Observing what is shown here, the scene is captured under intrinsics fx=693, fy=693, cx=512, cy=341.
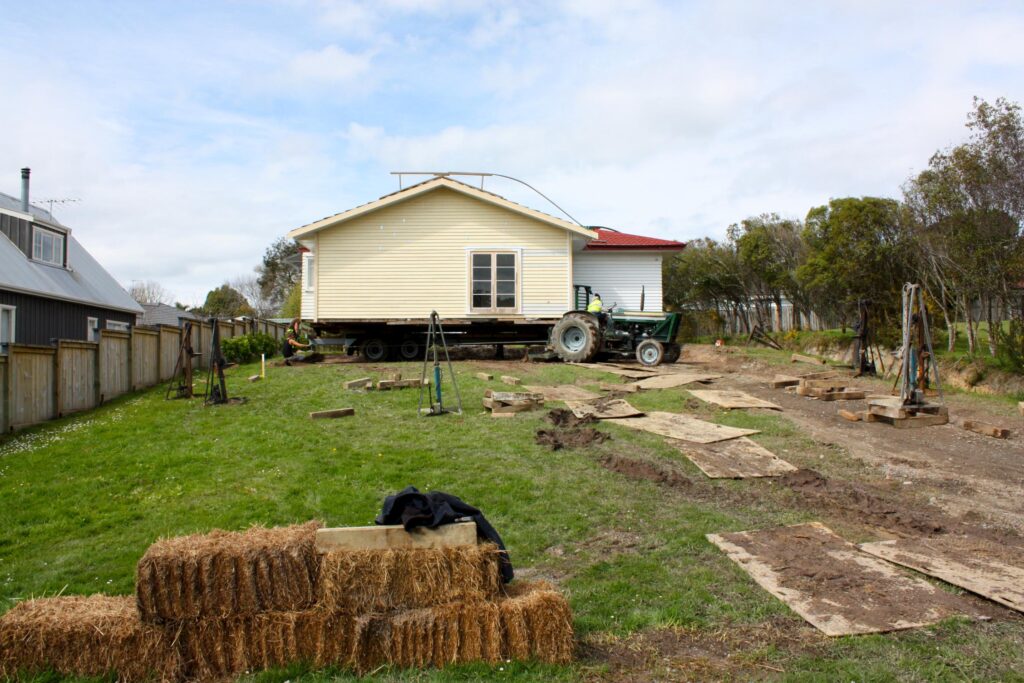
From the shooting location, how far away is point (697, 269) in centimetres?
3803

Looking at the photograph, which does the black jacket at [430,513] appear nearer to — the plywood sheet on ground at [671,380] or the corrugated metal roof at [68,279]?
the plywood sheet on ground at [671,380]

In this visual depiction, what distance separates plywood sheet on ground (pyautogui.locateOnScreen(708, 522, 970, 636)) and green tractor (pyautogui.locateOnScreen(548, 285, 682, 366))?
12112 millimetres

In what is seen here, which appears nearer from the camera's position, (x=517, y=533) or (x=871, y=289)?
(x=517, y=533)

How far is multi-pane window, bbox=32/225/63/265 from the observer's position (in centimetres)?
2384

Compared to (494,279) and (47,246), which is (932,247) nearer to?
(494,279)

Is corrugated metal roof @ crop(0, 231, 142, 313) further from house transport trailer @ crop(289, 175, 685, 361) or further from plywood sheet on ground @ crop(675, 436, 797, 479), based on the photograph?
plywood sheet on ground @ crop(675, 436, 797, 479)

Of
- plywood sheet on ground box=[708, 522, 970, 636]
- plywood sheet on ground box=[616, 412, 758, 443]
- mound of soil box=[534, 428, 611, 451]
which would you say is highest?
plywood sheet on ground box=[616, 412, 758, 443]

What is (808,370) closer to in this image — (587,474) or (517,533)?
(587,474)

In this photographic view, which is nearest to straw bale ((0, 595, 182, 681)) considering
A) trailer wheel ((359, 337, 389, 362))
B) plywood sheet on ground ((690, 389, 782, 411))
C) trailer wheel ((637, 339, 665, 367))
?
plywood sheet on ground ((690, 389, 782, 411))

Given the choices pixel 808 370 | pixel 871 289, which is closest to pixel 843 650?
pixel 808 370

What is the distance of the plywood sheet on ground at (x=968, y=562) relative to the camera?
16.1ft

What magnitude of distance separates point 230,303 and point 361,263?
40.0 meters

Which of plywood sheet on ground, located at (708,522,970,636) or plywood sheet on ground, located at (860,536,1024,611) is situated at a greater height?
plywood sheet on ground, located at (860,536,1024,611)

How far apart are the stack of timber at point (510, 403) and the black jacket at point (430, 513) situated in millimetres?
6849
